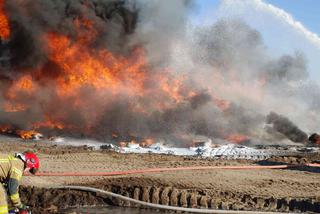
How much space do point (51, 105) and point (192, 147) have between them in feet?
29.2

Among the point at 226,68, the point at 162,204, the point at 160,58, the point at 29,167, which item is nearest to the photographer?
the point at 29,167

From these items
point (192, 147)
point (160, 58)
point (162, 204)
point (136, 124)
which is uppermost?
point (160, 58)

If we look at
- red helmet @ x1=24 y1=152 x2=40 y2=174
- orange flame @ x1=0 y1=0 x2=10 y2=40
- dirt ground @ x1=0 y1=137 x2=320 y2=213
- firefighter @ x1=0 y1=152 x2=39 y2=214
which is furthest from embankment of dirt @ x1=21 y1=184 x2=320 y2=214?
orange flame @ x1=0 y1=0 x2=10 y2=40

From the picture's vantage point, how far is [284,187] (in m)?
13.6

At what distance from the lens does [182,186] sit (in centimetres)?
1327

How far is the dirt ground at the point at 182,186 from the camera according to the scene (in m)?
11.7

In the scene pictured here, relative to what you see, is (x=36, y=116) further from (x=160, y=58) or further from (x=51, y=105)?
(x=160, y=58)

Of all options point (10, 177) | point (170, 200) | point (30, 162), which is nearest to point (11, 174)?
point (10, 177)

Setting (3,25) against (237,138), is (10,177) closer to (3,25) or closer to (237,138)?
(3,25)

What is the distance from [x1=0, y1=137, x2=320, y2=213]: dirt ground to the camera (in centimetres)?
1170

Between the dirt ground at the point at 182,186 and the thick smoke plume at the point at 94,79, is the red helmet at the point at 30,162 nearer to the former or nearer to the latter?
the dirt ground at the point at 182,186

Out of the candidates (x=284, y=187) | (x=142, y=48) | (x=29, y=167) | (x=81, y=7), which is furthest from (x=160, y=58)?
(x=29, y=167)

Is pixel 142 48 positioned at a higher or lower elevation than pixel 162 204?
higher

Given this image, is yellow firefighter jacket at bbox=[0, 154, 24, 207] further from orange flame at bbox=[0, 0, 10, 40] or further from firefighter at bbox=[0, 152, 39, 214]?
orange flame at bbox=[0, 0, 10, 40]
